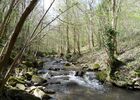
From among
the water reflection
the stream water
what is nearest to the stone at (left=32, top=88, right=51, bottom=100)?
the stream water

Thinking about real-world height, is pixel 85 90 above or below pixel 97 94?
above

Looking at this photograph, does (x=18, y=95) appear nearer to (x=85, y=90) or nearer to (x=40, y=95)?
(x=40, y=95)

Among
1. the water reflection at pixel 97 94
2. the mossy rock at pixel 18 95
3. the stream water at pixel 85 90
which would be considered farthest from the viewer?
the stream water at pixel 85 90

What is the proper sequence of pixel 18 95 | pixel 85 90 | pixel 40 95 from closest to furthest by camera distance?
pixel 18 95 < pixel 40 95 < pixel 85 90

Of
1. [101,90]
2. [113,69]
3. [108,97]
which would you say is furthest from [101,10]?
[108,97]

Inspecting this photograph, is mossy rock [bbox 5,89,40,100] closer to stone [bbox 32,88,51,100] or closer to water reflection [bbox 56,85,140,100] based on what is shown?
stone [bbox 32,88,51,100]

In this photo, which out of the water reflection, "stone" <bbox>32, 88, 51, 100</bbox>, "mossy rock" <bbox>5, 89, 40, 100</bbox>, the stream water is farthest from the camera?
the stream water

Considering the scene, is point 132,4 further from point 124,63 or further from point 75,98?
point 75,98

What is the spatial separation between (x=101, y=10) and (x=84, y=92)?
40.6 feet

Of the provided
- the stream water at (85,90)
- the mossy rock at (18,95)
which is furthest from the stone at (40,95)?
the mossy rock at (18,95)

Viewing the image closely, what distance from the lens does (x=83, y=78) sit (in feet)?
69.8

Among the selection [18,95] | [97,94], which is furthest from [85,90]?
[18,95]

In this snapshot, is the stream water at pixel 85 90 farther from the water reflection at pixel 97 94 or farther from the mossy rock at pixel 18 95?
the mossy rock at pixel 18 95

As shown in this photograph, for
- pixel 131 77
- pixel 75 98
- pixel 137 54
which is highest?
pixel 137 54
